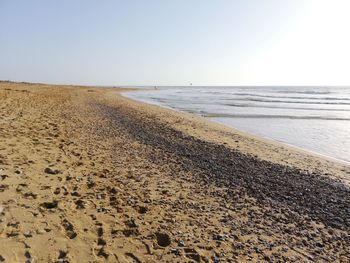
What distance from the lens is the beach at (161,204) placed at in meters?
4.43

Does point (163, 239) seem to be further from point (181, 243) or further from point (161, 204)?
point (161, 204)

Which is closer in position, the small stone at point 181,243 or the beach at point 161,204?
the beach at point 161,204

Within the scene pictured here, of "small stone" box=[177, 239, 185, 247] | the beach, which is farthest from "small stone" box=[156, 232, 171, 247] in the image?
"small stone" box=[177, 239, 185, 247]

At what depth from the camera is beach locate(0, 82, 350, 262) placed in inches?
175

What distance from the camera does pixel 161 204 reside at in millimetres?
6090

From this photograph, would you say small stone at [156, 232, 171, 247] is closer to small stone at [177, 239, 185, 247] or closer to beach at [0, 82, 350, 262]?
beach at [0, 82, 350, 262]

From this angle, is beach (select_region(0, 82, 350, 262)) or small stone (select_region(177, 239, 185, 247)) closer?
beach (select_region(0, 82, 350, 262))

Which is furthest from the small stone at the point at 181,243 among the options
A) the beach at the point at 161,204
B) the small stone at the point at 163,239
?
the small stone at the point at 163,239

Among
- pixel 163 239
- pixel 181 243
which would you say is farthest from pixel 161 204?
pixel 181 243

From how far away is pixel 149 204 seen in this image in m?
6.02

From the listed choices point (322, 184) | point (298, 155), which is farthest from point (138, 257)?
point (298, 155)

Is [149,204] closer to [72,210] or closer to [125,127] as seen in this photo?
[72,210]

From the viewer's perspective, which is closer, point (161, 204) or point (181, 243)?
point (181, 243)

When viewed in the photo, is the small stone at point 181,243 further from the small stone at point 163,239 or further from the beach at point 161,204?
the small stone at point 163,239
